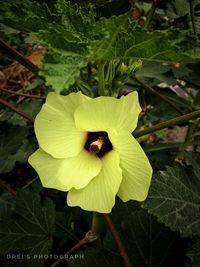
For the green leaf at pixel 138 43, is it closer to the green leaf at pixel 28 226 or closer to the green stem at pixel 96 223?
the green stem at pixel 96 223

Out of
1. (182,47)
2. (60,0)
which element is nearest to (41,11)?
(60,0)

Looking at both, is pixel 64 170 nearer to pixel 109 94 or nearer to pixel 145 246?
pixel 109 94

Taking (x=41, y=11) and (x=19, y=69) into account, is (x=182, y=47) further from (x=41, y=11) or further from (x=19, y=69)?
(x=19, y=69)

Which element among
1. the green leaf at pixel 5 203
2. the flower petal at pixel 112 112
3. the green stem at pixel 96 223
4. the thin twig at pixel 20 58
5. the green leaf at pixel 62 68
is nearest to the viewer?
the green leaf at pixel 62 68

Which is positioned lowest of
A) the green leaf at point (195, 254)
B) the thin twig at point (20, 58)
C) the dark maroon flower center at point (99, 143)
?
the green leaf at point (195, 254)

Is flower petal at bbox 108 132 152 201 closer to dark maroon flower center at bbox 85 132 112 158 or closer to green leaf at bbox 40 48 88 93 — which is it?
dark maroon flower center at bbox 85 132 112 158

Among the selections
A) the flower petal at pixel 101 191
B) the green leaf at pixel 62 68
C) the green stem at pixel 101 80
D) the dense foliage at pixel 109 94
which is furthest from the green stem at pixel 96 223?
the green leaf at pixel 62 68
